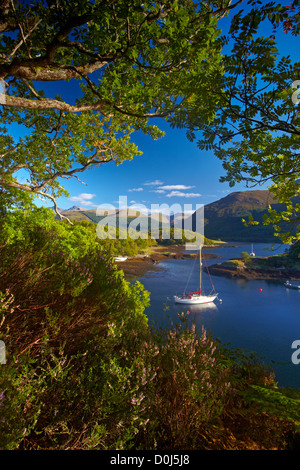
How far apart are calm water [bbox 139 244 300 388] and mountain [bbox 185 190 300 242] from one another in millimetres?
86824

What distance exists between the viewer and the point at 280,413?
7.47 ft

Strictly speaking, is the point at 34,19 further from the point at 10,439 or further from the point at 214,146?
the point at 10,439

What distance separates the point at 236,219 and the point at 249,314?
454 feet

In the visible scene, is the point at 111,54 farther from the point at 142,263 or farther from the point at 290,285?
the point at 142,263

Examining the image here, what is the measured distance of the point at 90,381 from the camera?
2.03 meters

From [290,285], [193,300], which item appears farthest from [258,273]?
[193,300]

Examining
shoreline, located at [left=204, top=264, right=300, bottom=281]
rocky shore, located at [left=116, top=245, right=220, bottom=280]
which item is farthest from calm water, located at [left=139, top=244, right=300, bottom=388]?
rocky shore, located at [left=116, top=245, right=220, bottom=280]

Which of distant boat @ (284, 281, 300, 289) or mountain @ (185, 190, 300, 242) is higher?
mountain @ (185, 190, 300, 242)

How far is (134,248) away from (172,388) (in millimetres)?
71944

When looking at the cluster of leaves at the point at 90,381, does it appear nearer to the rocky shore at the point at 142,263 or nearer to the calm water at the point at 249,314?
the calm water at the point at 249,314

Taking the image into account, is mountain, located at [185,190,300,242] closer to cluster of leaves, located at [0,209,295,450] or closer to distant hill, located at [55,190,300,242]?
distant hill, located at [55,190,300,242]

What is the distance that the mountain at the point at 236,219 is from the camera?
128625mm

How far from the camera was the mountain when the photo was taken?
128625 millimetres
